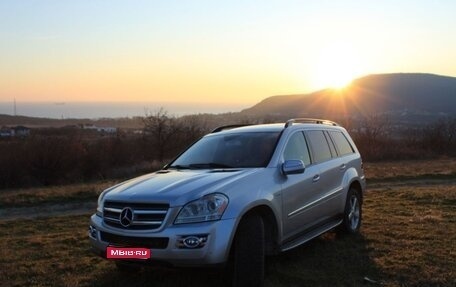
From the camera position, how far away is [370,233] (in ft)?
27.3

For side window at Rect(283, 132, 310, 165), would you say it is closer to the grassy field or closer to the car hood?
the car hood

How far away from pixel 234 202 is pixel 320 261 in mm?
2045

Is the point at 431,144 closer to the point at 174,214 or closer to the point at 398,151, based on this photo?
the point at 398,151

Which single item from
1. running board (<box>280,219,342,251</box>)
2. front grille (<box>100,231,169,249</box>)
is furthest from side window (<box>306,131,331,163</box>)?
front grille (<box>100,231,169,249</box>)

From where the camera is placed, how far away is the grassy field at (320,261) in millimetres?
5828

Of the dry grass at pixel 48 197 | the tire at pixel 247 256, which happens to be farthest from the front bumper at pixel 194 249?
the dry grass at pixel 48 197

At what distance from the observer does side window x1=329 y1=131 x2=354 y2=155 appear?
8.09m

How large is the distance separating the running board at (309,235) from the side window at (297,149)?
2.83ft

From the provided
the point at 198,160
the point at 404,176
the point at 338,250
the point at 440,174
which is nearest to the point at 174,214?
the point at 198,160

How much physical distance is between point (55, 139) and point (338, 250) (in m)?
27.4

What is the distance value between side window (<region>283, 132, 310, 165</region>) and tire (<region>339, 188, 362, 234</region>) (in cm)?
140

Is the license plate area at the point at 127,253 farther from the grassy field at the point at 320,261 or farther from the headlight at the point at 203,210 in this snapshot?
the grassy field at the point at 320,261

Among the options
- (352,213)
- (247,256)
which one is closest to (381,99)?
(352,213)

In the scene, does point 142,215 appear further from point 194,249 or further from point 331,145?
point 331,145
